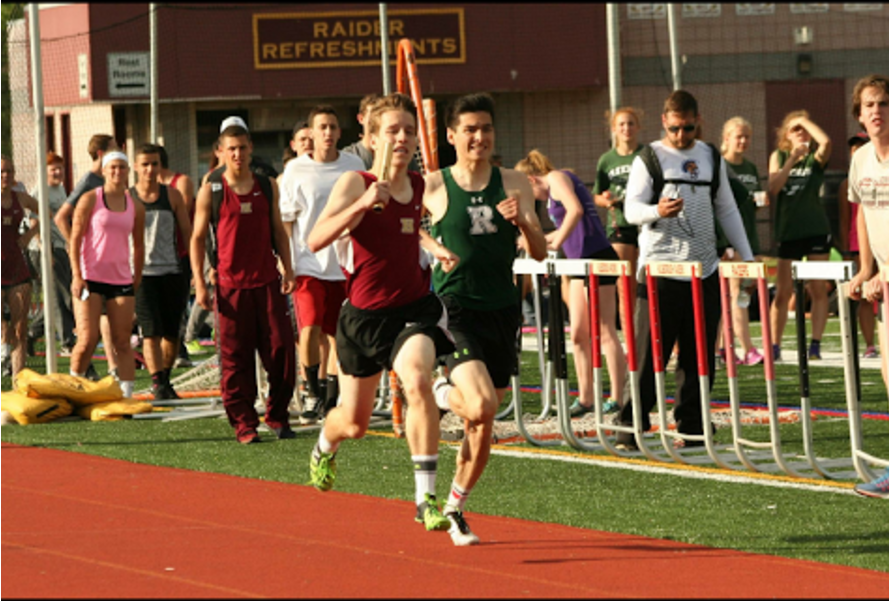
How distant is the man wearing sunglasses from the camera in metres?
10.0

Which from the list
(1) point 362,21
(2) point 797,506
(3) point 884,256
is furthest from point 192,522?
(1) point 362,21

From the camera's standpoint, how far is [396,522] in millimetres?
7992

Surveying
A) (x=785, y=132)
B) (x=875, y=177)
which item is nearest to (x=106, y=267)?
(x=785, y=132)

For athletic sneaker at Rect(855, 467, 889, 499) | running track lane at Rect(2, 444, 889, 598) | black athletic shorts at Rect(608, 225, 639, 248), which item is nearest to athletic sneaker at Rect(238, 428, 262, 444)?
running track lane at Rect(2, 444, 889, 598)

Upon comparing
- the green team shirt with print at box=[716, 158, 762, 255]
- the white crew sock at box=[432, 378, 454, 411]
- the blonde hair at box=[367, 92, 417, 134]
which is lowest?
the white crew sock at box=[432, 378, 454, 411]

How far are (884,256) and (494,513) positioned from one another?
2.39 metres

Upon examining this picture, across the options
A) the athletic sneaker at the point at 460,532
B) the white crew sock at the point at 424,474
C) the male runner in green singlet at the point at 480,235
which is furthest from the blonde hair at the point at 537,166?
the athletic sneaker at the point at 460,532

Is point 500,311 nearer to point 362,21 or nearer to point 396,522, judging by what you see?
point 396,522

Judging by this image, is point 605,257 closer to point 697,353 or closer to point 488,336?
point 697,353

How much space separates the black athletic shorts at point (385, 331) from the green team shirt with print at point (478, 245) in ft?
0.55

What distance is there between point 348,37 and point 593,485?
26650mm

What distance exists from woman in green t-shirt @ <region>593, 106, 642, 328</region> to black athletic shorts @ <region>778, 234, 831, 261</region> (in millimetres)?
3645

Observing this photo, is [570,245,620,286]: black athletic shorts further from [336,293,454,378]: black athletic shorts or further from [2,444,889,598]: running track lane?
[336,293,454,378]: black athletic shorts

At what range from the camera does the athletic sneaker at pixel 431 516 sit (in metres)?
7.24
